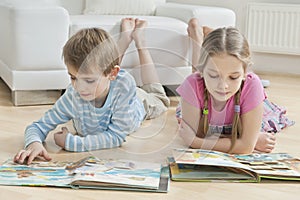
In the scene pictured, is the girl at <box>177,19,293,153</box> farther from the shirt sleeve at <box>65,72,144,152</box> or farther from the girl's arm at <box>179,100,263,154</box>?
the shirt sleeve at <box>65,72,144,152</box>

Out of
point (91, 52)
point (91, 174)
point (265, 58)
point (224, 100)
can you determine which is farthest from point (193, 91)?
point (265, 58)

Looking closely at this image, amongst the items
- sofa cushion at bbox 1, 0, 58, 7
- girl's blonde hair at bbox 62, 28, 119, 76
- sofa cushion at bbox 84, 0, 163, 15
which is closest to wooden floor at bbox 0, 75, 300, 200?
girl's blonde hair at bbox 62, 28, 119, 76

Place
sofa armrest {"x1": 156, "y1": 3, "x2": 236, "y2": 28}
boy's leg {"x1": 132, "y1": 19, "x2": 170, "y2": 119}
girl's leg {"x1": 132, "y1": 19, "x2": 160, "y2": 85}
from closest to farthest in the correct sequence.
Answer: boy's leg {"x1": 132, "y1": 19, "x2": 170, "y2": 119}
girl's leg {"x1": 132, "y1": 19, "x2": 160, "y2": 85}
sofa armrest {"x1": 156, "y1": 3, "x2": 236, "y2": 28}

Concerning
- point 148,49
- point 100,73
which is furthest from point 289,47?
point 100,73

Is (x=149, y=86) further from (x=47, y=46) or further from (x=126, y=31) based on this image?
(x=47, y=46)

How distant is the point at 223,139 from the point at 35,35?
0.97 meters

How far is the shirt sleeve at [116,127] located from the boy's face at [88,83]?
0.07 metres

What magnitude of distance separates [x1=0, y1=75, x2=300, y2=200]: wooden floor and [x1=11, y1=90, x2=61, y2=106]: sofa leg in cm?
5

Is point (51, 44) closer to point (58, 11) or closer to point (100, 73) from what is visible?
point (58, 11)

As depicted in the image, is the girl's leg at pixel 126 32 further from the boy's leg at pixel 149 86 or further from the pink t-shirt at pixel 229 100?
the pink t-shirt at pixel 229 100

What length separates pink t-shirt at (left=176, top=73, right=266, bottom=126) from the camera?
59.6 inches

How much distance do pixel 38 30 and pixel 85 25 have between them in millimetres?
194

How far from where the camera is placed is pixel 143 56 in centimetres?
211

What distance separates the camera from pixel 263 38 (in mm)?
3141
